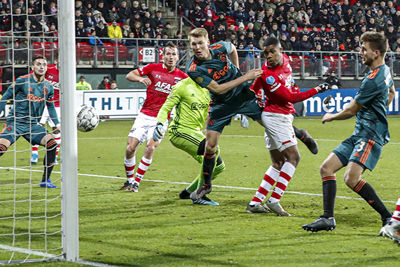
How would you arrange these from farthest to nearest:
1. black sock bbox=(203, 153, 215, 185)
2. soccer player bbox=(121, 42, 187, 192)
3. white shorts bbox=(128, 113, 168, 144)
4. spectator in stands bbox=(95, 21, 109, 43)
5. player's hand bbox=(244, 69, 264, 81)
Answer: spectator in stands bbox=(95, 21, 109, 43) → white shorts bbox=(128, 113, 168, 144) → soccer player bbox=(121, 42, 187, 192) → black sock bbox=(203, 153, 215, 185) → player's hand bbox=(244, 69, 264, 81)

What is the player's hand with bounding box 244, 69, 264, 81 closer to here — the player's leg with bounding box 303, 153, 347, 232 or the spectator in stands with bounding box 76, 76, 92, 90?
the player's leg with bounding box 303, 153, 347, 232

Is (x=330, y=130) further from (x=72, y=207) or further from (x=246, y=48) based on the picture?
(x=72, y=207)

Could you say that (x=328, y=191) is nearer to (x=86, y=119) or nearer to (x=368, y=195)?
(x=368, y=195)

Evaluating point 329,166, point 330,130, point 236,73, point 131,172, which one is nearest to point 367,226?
point 329,166

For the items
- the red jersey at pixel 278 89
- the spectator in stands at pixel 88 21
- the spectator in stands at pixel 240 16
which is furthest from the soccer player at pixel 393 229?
the spectator in stands at pixel 240 16

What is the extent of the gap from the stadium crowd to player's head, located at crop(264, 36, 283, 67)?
1643 centimetres

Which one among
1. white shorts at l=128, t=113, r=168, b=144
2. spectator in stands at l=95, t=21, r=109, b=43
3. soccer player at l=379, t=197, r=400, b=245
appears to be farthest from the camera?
spectator in stands at l=95, t=21, r=109, b=43

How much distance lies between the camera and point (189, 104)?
960cm

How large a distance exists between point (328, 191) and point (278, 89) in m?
1.48

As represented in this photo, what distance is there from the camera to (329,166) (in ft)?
22.8

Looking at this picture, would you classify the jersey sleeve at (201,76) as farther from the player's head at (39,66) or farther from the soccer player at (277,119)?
the player's head at (39,66)

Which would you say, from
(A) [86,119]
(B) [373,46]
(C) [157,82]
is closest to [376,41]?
(B) [373,46]

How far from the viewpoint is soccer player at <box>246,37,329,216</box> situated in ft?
26.3

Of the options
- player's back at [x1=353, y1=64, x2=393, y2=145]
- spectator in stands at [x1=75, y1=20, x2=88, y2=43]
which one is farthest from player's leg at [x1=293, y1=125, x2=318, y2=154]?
spectator in stands at [x1=75, y1=20, x2=88, y2=43]
